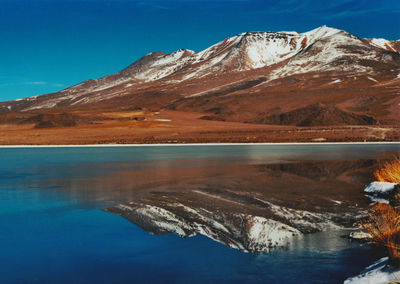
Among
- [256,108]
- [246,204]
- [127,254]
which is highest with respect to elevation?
[256,108]

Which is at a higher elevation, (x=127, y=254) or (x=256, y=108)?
(x=256, y=108)

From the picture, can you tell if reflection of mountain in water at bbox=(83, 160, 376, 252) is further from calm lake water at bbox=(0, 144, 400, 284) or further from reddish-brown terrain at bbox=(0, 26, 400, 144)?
reddish-brown terrain at bbox=(0, 26, 400, 144)

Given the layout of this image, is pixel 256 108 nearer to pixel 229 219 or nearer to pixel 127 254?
pixel 229 219

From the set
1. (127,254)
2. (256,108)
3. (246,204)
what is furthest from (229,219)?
(256,108)

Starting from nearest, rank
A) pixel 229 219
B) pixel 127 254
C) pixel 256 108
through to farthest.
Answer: pixel 127 254
pixel 229 219
pixel 256 108

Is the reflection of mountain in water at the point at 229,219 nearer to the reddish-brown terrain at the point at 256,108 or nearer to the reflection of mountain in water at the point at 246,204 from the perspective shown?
the reflection of mountain in water at the point at 246,204

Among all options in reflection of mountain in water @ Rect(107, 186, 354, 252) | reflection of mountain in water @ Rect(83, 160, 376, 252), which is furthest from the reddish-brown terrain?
reflection of mountain in water @ Rect(107, 186, 354, 252)

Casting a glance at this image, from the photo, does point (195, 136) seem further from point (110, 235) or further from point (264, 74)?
point (264, 74)

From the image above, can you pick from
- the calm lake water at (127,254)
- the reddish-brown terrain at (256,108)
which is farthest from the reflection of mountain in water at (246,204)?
the reddish-brown terrain at (256,108)
